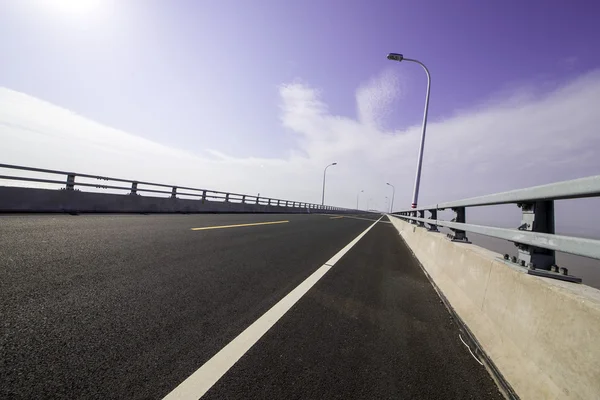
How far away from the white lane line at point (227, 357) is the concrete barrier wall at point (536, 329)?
2029mm

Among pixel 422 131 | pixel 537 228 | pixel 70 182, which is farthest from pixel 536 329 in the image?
pixel 422 131

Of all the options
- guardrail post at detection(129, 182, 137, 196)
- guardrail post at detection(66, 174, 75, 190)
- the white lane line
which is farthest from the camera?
guardrail post at detection(129, 182, 137, 196)

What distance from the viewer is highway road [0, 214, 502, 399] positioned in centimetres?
181

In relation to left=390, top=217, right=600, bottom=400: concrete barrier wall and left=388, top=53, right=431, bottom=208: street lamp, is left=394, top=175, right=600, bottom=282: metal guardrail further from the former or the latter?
left=388, top=53, right=431, bottom=208: street lamp

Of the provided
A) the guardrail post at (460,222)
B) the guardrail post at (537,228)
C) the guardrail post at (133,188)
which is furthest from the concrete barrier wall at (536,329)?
the guardrail post at (133,188)

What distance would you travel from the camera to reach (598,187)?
5.67 ft

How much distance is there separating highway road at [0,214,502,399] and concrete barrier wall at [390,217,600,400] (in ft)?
0.83

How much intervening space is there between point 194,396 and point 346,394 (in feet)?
3.30

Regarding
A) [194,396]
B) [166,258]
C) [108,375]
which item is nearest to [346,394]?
[194,396]

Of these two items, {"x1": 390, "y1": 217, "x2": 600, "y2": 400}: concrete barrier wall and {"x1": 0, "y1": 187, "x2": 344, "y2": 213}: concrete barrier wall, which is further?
{"x1": 0, "y1": 187, "x2": 344, "y2": 213}: concrete barrier wall

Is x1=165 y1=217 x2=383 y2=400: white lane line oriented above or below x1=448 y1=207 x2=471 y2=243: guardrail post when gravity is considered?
below

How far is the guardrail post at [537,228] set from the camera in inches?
92.9

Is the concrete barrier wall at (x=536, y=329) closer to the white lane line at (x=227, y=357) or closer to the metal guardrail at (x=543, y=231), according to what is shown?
the metal guardrail at (x=543, y=231)

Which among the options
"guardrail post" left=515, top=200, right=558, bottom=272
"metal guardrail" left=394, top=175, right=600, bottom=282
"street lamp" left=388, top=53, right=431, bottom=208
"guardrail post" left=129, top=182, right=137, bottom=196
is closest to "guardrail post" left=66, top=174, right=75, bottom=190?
"guardrail post" left=129, top=182, right=137, bottom=196
